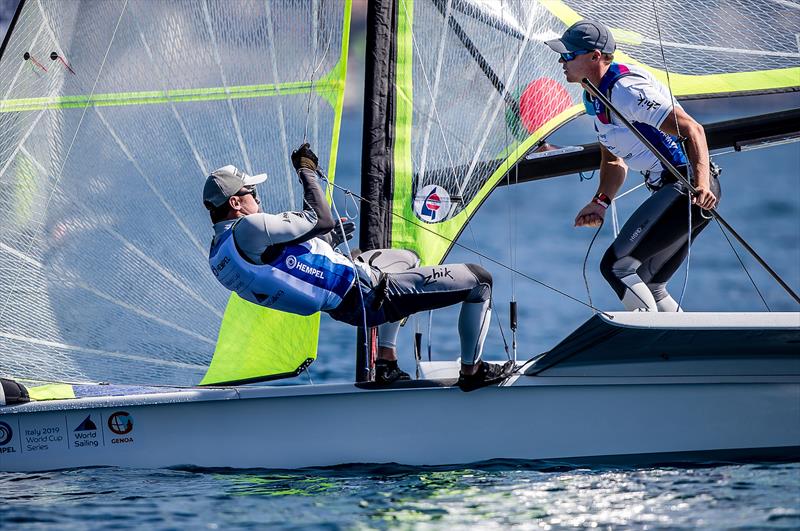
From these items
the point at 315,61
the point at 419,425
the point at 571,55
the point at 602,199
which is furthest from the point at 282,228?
the point at 602,199

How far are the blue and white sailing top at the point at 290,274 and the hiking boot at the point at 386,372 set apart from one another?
0.27 meters

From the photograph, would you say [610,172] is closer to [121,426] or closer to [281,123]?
[281,123]

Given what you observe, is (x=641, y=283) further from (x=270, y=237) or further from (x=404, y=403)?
(x=270, y=237)

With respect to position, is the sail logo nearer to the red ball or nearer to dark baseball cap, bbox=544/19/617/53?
the red ball

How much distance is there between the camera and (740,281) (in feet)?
35.9

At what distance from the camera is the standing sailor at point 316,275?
12.7 ft

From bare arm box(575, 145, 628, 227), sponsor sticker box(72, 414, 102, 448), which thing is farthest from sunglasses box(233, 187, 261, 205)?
bare arm box(575, 145, 628, 227)

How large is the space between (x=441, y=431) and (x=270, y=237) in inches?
34.2

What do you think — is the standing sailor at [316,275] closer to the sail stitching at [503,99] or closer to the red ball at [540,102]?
the sail stitching at [503,99]

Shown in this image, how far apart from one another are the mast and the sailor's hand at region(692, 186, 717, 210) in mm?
1200

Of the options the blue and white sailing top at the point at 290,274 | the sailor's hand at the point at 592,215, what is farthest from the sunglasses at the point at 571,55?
the blue and white sailing top at the point at 290,274

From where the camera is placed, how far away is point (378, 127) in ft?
15.1

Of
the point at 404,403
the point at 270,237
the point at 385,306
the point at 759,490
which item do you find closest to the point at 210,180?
the point at 270,237

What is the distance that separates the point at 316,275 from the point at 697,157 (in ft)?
4.15
